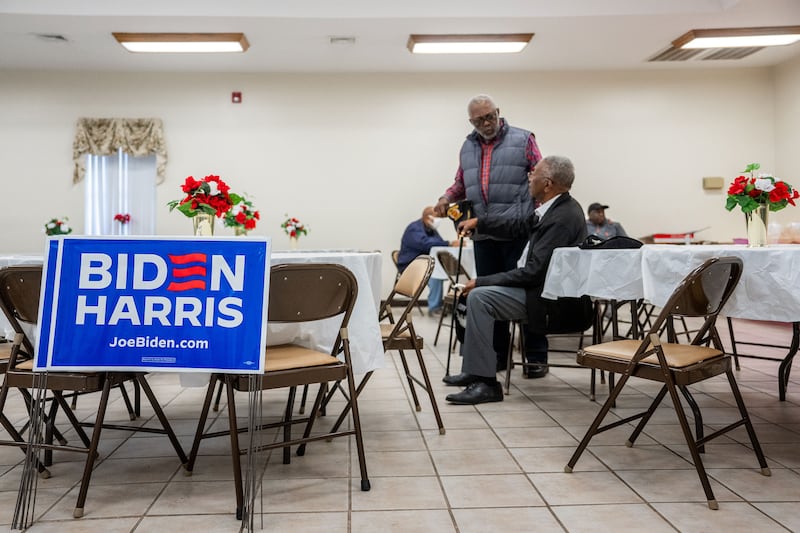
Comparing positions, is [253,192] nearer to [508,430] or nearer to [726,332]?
[726,332]

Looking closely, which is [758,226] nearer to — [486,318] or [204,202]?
[486,318]

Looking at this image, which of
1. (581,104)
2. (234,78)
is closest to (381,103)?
(234,78)

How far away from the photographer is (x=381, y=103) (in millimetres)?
8461

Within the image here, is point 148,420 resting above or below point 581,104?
below

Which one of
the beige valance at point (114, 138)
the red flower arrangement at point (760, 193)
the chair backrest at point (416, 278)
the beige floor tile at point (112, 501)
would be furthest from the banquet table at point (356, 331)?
the beige valance at point (114, 138)

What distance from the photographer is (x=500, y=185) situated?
388 cm

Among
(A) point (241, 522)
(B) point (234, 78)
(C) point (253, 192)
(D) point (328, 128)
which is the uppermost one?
(B) point (234, 78)

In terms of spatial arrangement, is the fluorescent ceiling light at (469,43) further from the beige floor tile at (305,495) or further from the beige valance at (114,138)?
the beige floor tile at (305,495)

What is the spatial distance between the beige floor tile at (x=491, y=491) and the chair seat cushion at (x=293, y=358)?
569mm

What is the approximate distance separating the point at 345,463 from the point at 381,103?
672 cm

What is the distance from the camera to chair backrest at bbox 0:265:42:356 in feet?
6.66

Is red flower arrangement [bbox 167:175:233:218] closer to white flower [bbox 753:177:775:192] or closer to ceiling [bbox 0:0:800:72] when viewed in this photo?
white flower [bbox 753:177:775:192]

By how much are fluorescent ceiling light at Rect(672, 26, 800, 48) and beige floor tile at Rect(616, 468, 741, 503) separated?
5883 millimetres

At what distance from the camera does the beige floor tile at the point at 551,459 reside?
229 centimetres
